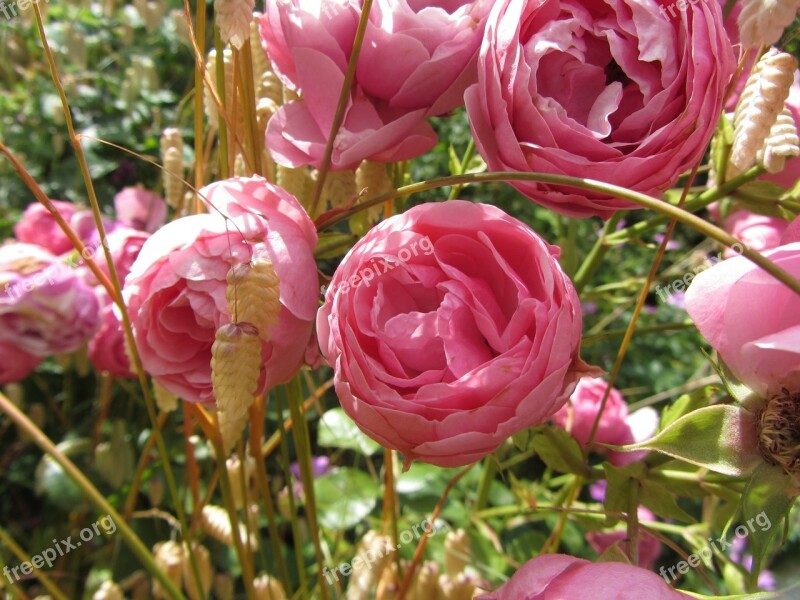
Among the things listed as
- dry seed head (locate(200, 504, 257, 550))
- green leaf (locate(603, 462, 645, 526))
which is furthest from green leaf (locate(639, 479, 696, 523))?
dry seed head (locate(200, 504, 257, 550))

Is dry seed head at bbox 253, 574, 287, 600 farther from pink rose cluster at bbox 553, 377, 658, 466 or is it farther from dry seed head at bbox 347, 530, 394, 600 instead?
pink rose cluster at bbox 553, 377, 658, 466

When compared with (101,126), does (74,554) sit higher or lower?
lower

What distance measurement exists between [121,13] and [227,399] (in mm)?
1253

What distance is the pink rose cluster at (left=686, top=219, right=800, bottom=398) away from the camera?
0.24 metres

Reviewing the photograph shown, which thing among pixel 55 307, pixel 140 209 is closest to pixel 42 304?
pixel 55 307

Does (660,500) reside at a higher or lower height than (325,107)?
lower

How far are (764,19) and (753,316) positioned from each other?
104 millimetres

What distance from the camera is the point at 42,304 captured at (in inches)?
22.2

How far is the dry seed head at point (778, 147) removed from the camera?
252mm

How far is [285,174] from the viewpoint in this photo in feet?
1.07

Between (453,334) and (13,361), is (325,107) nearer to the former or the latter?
(453,334)

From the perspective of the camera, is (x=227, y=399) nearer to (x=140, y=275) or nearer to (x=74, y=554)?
(x=140, y=275)

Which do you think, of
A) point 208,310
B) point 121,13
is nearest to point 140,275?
point 208,310

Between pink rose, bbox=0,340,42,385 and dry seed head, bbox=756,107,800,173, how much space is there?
574 mm
